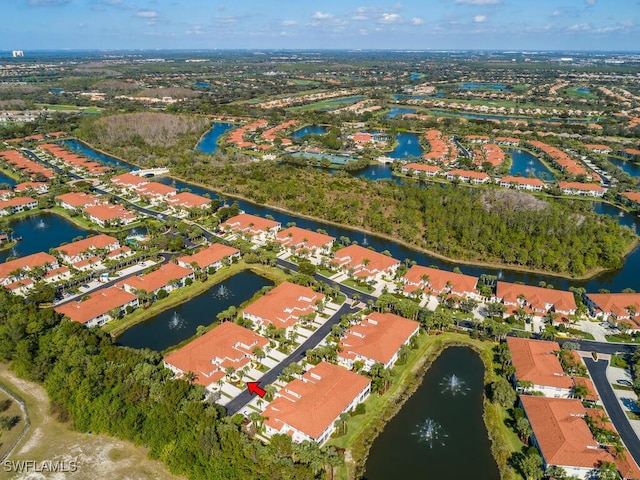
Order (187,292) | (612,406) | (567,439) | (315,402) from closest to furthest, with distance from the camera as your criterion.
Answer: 1. (567,439)
2. (315,402)
3. (612,406)
4. (187,292)

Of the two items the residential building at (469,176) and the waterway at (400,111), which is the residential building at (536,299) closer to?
the residential building at (469,176)

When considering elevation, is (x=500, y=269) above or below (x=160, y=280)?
below

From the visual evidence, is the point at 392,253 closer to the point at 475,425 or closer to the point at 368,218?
the point at 368,218

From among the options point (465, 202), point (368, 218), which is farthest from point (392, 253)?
point (465, 202)

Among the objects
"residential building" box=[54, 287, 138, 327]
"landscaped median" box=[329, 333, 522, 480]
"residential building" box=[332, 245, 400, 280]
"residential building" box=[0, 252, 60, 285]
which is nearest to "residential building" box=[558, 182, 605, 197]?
"residential building" box=[332, 245, 400, 280]

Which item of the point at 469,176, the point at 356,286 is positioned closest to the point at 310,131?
the point at 469,176

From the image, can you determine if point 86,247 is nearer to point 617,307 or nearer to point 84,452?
point 84,452
